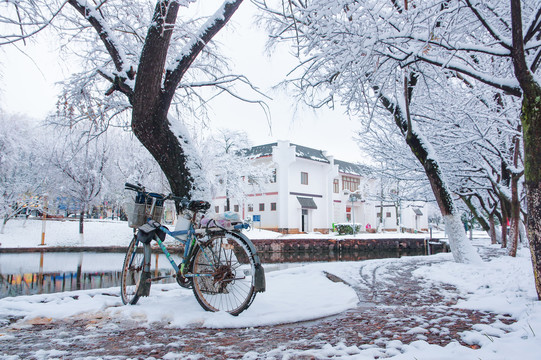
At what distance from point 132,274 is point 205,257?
114 centimetres

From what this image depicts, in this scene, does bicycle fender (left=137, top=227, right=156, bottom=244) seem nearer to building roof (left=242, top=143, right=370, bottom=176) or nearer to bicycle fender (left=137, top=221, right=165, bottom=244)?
bicycle fender (left=137, top=221, right=165, bottom=244)

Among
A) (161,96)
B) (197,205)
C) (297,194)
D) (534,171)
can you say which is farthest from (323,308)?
(297,194)

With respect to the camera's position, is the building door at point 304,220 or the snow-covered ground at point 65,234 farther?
the building door at point 304,220

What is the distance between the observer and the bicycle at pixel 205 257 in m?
3.41

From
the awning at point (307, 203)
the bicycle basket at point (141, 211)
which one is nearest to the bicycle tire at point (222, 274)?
the bicycle basket at point (141, 211)

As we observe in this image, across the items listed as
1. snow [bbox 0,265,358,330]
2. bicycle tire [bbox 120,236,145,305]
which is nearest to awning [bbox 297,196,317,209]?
snow [bbox 0,265,358,330]

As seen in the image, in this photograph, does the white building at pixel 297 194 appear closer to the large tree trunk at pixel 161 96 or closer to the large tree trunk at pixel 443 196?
the large tree trunk at pixel 443 196

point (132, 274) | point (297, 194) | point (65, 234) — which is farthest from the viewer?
point (297, 194)

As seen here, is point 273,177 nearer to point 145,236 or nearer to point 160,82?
point 160,82

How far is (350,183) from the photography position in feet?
141

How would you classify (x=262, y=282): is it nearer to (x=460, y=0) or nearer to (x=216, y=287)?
(x=216, y=287)

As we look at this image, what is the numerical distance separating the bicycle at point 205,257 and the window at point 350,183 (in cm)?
3910

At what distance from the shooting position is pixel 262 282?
3.26 m

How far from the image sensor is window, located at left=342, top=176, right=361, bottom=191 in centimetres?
4209
